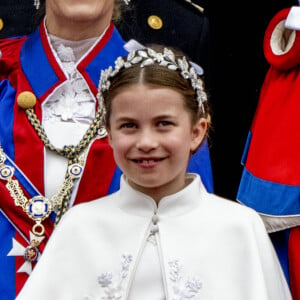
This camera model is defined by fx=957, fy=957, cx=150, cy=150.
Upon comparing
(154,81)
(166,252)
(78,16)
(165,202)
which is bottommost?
(166,252)

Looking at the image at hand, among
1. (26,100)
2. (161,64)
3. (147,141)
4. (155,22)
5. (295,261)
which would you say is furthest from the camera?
(155,22)

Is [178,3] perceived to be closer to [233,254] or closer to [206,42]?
[206,42]

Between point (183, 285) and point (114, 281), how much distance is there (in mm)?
166

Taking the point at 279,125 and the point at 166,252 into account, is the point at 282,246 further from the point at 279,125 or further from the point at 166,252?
the point at 166,252

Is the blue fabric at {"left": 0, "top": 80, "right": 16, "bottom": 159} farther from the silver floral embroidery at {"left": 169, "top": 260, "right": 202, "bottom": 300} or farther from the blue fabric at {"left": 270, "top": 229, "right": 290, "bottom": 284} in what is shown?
the blue fabric at {"left": 270, "top": 229, "right": 290, "bottom": 284}

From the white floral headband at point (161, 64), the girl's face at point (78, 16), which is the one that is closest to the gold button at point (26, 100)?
the girl's face at point (78, 16)

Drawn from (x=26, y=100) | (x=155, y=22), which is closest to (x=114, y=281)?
(x=26, y=100)

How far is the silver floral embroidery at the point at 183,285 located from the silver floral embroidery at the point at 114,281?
0.11m

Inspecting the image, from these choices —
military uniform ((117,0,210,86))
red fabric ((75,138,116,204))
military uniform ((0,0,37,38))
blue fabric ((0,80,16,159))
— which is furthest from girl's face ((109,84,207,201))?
military uniform ((0,0,37,38))

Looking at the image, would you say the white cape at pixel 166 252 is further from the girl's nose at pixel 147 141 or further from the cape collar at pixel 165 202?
the girl's nose at pixel 147 141

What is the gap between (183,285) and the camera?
7.42 ft

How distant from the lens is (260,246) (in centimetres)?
231

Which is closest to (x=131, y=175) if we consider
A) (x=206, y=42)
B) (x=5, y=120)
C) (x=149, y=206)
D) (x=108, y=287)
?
(x=149, y=206)

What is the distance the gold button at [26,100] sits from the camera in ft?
8.77
